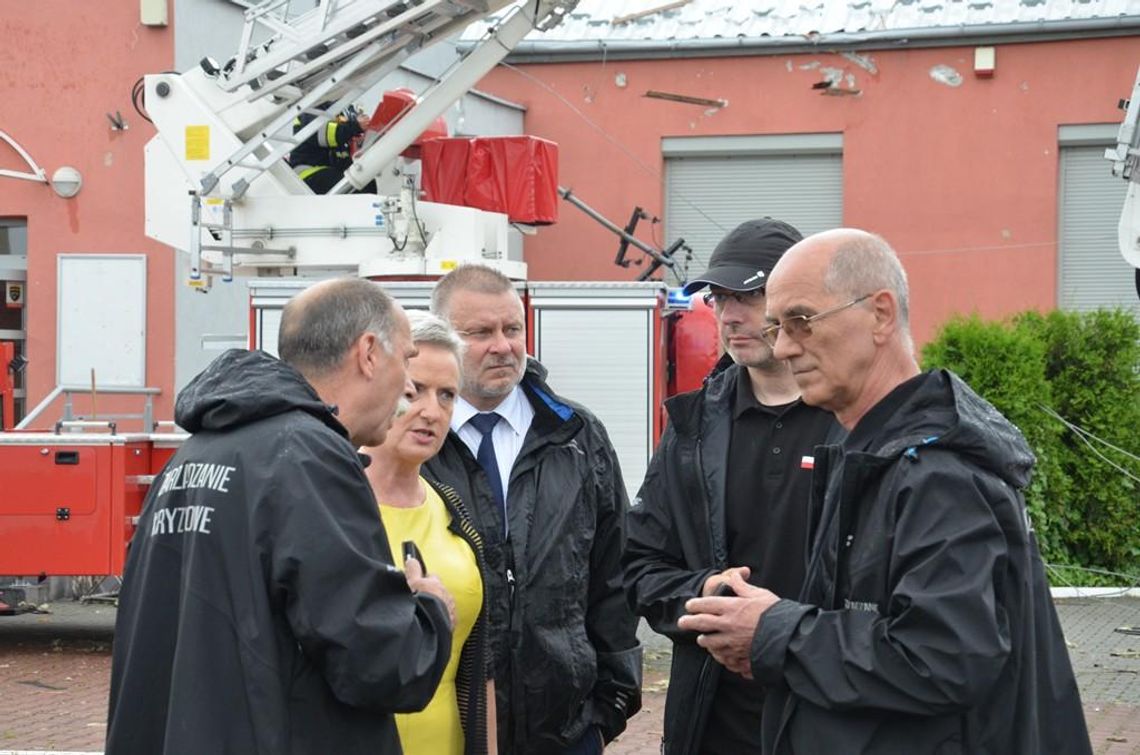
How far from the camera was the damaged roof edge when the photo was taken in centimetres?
2062

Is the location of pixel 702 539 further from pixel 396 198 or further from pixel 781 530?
pixel 396 198

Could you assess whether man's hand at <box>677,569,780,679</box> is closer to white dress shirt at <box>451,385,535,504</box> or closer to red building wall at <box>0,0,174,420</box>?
white dress shirt at <box>451,385,535,504</box>

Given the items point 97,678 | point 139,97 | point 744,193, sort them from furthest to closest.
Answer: point 744,193 < point 139,97 < point 97,678

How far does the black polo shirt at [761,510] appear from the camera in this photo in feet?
13.5

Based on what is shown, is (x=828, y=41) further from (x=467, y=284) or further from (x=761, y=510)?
(x=761, y=510)

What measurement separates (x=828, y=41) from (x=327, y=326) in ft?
61.7

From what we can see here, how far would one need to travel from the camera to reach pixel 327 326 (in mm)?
3387

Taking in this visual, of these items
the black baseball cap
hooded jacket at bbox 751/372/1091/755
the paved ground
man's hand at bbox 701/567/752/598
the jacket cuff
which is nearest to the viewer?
hooded jacket at bbox 751/372/1091/755

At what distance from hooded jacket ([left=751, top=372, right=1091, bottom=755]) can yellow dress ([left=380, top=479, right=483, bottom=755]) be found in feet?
3.29

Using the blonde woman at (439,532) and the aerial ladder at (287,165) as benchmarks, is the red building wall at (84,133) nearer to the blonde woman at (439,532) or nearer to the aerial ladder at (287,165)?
the aerial ladder at (287,165)

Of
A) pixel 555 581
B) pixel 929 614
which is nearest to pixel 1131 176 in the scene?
pixel 555 581

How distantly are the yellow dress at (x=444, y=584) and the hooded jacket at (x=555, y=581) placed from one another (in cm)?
12

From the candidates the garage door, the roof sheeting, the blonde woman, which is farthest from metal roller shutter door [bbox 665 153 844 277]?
the blonde woman

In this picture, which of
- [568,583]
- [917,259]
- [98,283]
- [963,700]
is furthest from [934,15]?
[963,700]
